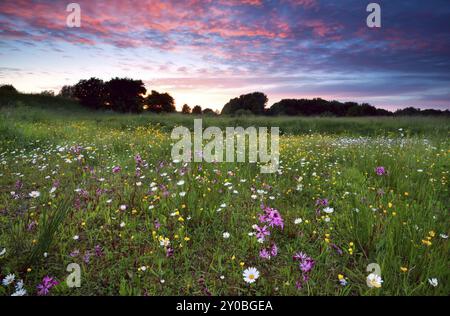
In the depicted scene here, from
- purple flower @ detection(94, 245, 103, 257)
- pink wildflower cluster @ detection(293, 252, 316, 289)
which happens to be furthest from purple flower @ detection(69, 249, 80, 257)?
pink wildflower cluster @ detection(293, 252, 316, 289)

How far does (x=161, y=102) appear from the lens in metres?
41.9

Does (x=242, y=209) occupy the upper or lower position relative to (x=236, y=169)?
lower

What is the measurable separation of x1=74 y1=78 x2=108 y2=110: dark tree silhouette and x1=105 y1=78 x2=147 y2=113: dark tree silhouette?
741 mm

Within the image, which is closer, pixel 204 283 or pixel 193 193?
pixel 204 283

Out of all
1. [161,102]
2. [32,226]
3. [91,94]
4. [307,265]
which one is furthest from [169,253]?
[161,102]

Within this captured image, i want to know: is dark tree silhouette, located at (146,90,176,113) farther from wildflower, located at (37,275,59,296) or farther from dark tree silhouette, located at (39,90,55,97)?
wildflower, located at (37,275,59,296)

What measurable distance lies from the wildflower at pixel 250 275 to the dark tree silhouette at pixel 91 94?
36.8m

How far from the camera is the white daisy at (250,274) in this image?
7.44 feet

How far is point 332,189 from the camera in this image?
173 inches

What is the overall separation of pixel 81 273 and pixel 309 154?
225 inches
